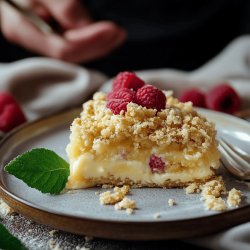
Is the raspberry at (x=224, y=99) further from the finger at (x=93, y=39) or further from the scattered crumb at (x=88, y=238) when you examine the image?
the scattered crumb at (x=88, y=238)

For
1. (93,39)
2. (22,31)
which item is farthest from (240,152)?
(22,31)

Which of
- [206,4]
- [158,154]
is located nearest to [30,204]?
[158,154]

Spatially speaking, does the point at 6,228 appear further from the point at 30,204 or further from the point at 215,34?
the point at 215,34

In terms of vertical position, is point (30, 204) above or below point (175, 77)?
above

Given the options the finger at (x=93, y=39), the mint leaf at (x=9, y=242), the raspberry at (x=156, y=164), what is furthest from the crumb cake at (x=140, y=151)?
the finger at (x=93, y=39)

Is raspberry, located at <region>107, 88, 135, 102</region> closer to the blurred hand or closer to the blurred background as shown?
the blurred hand

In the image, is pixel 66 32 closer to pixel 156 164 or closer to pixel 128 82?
pixel 128 82

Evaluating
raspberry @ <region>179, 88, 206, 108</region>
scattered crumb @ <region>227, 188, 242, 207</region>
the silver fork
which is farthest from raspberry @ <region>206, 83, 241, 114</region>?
scattered crumb @ <region>227, 188, 242, 207</region>
